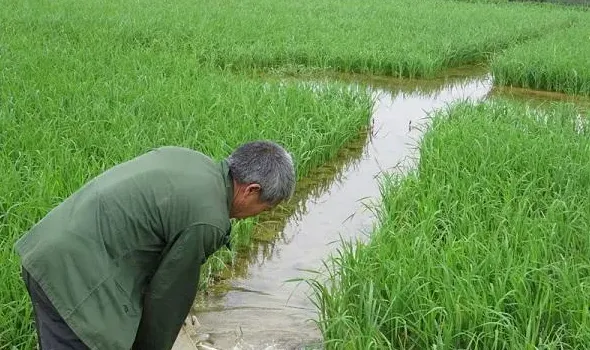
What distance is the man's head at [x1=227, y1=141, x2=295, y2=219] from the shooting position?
2.01m

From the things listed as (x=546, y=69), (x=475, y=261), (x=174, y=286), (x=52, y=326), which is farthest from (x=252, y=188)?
(x=546, y=69)

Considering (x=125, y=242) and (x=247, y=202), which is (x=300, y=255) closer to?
(x=247, y=202)

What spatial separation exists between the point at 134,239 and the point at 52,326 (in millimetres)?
372

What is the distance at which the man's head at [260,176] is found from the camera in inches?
79.2

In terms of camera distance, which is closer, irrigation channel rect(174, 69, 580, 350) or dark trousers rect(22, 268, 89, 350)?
dark trousers rect(22, 268, 89, 350)

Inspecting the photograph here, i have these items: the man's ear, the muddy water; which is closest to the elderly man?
the man's ear

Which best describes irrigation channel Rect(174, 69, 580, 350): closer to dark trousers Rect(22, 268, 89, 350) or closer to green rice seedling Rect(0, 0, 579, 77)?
dark trousers Rect(22, 268, 89, 350)

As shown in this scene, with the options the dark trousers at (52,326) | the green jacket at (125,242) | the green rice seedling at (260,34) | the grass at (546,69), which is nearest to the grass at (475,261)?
the green jacket at (125,242)

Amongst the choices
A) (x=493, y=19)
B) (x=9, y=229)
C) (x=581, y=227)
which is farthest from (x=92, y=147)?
(x=493, y=19)

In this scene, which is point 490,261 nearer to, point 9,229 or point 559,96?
point 9,229

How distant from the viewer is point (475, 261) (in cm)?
321

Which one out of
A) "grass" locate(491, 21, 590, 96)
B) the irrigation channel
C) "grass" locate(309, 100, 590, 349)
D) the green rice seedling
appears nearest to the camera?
"grass" locate(309, 100, 590, 349)

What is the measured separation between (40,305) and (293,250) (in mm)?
2492

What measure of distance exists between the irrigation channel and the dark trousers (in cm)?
99
